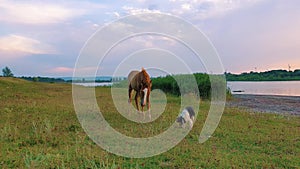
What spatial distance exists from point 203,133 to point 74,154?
3.99 meters

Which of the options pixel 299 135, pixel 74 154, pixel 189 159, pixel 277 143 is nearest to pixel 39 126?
pixel 74 154

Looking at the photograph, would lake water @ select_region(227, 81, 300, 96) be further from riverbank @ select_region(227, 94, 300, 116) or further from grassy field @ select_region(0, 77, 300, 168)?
grassy field @ select_region(0, 77, 300, 168)

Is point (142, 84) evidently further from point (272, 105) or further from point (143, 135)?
point (272, 105)

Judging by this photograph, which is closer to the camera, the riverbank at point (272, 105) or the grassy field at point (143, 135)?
the grassy field at point (143, 135)

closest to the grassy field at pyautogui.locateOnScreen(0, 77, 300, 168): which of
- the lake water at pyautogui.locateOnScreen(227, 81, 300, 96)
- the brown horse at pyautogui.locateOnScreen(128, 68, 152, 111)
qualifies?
the brown horse at pyautogui.locateOnScreen(128, 68, 152, 111)

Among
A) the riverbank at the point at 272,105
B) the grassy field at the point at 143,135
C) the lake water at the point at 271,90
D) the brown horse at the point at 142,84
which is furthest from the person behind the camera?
the lake water at the point at 271,90

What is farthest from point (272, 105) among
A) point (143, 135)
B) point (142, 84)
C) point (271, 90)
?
point (271, 90)

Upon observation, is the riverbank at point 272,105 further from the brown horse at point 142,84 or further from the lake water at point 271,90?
the lake water at point 271,90

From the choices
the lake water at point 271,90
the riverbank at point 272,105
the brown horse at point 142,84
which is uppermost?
the brown horse at point 142,84

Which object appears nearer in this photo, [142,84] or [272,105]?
[142,84]

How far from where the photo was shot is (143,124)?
9438 mm

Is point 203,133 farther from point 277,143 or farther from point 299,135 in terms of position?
point 299,135

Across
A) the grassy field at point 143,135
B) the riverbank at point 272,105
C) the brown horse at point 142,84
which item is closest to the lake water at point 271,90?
the riverbank at point 272,105

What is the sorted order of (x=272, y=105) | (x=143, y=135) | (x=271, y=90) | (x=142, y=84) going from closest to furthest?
(x=143, y=135), (x=142, y=84), (x=272, y=105), (x=271, y=90)
